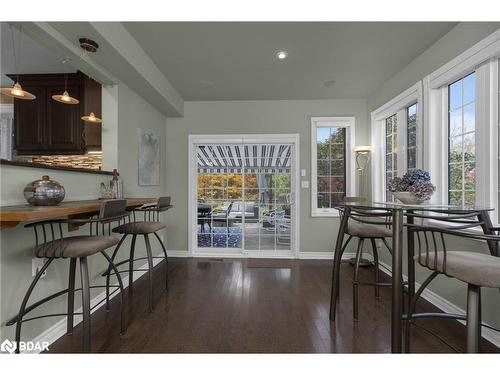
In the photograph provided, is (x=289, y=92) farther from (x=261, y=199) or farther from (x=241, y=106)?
(x=261, y=199)

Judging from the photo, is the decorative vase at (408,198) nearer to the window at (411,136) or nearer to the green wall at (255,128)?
the window at (411,136)

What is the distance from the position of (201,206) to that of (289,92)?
2309 millimetres

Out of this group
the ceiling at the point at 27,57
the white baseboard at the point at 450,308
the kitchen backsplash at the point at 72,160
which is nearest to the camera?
the white baseboard at the point at 450,308

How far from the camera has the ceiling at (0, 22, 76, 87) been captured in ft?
8.33

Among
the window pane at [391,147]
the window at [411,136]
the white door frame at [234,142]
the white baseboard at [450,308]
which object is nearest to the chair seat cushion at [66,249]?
the white door frame at [234,142]

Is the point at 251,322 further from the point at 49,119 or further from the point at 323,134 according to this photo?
the point at 49,119

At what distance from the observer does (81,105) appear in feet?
10.6

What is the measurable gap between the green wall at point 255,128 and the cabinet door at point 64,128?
125 cm

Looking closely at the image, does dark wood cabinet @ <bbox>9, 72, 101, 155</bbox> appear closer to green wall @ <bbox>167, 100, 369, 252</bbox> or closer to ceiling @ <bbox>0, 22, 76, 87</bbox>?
ceiling @ <bbox>0, 22, 76, 87</bbox>

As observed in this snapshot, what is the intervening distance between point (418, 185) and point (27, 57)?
4.31 m

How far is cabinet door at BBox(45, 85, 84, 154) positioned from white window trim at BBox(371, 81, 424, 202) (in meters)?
4.04

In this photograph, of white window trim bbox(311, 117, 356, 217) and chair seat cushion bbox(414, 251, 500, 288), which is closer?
chair seat cushion bbox(414, 251, 500, 288)

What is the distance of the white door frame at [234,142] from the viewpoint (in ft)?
13.0

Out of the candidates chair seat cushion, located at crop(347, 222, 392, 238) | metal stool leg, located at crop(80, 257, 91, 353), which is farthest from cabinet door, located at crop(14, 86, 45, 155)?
chair seat cushion, located at crop(347, 222, 392, 238)
